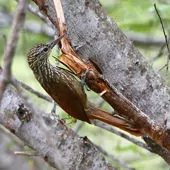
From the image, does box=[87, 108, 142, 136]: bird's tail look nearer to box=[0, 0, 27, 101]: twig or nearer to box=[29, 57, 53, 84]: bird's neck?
box=[29, 57, 53, 84]: bird's neck

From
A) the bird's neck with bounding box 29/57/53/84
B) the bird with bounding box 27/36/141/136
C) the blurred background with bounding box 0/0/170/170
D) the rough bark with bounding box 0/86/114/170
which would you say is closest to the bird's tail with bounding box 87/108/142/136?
the bird with bounding box 27/36/141/136

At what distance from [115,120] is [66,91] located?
38 cm

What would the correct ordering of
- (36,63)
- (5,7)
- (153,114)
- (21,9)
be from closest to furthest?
(21,9)
(153,114)
(36,63)
(5,7)

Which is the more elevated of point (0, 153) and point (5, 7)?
point (5, 7)

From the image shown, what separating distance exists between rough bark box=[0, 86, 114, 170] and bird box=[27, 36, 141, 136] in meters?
0.25

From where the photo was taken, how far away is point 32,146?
2.98 meters

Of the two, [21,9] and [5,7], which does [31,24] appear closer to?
[5,7]

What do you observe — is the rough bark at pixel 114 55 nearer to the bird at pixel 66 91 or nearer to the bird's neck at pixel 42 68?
the bird at pixel 66 91

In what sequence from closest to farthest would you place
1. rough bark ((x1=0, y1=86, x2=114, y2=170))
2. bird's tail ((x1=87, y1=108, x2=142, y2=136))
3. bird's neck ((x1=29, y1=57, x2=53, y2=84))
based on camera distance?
rough bark ((x1=0, y1=86, x2=114, y2=170))
bird's tail ((x1=87, y1=108, x2=142, y2=136))
bird's neck ((x1=29, y1=57, x2=53, y2=84))

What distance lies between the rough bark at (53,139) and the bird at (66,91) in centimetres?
25

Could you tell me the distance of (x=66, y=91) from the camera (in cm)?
340

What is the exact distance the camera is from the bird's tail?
3.16m

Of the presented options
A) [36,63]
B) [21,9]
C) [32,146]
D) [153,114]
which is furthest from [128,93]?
[21,9]

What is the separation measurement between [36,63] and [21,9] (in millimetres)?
2059
